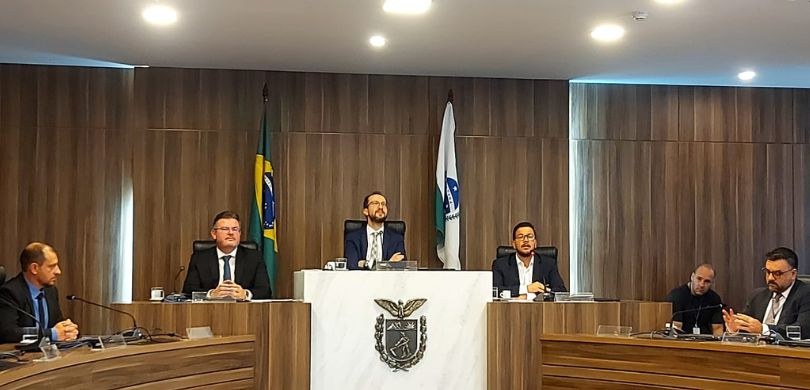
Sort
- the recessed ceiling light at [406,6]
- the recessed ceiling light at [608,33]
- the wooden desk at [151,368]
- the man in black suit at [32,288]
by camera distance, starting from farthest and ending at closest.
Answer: the recessed ceiling light at [608,33]
the recessed ceiling light at [406,6]
the man in black suit at [32,288]
the wooden desk at [151,368]

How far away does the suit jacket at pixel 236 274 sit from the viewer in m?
6.14

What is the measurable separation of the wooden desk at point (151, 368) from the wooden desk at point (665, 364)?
174 cm

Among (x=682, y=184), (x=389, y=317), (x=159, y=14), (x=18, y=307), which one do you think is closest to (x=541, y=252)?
(x=389, y=317)

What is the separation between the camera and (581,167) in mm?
8461

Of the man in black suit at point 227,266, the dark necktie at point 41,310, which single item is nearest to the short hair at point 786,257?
the man in black suit at point 227,266

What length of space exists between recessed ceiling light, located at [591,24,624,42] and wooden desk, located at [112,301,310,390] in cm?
265

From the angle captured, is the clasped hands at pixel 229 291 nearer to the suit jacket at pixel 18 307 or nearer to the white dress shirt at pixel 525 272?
the suit jacket at pixel 18 307

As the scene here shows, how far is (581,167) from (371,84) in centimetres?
190

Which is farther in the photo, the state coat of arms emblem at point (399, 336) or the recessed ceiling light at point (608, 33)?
the recessed ceiling light at point (608, 33)

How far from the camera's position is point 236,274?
616 centimetres

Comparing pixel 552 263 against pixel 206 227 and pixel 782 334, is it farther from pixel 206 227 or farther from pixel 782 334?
pixel 206 227

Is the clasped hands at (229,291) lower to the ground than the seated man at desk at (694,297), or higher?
higher

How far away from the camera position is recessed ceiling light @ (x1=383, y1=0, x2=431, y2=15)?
5.93 meters

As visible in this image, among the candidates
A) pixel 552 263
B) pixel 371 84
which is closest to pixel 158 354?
pixel 552 263
